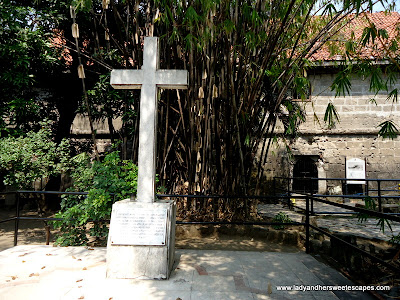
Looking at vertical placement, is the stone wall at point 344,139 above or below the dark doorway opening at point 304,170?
above

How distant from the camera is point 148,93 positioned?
2.80 meters

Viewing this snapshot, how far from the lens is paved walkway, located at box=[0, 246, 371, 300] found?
7.24ft

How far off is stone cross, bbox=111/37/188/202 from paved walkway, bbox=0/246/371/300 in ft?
2.75

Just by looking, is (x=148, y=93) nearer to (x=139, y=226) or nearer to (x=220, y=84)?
(x=139, y=226)

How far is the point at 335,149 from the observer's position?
888cm

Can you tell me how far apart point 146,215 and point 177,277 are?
668 millimetres

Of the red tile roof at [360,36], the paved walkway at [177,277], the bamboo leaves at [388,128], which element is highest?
the red tile roof at [360,36]

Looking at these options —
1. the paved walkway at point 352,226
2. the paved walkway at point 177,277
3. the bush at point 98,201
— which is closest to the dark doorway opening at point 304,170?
the paved walkway at point 352,226

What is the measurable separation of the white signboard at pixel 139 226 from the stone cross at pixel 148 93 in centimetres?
17

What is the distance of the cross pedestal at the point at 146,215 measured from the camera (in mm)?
2488

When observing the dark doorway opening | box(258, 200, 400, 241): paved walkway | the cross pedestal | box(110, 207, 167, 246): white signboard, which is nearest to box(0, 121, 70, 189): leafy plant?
the cross pedestal

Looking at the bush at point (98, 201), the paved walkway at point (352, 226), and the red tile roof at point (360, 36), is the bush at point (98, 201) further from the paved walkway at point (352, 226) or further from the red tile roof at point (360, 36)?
the red tile roof at point (360, 36)

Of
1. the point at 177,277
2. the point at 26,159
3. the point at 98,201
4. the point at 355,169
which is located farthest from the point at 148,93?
the point at 355,169

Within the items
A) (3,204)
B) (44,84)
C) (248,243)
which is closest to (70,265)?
(248,243)
